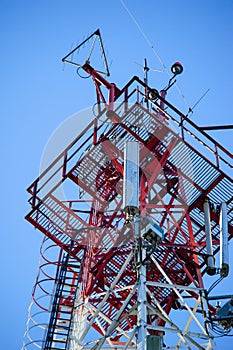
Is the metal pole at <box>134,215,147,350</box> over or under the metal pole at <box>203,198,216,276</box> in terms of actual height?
under

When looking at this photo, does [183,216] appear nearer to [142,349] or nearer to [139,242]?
[139,242]

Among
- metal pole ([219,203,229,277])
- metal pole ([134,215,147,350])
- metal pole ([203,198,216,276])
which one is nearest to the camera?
metal pole ([134,215,147,350])

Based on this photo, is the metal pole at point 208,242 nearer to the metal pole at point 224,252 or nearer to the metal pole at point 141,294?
the metal pole at point 224,252

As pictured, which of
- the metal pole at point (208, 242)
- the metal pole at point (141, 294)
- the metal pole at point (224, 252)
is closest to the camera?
the metal pole at point (141, 294)

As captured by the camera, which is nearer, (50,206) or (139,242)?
(139,242)

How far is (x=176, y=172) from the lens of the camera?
64.5ft

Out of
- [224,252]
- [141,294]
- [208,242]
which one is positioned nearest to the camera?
[141,294]

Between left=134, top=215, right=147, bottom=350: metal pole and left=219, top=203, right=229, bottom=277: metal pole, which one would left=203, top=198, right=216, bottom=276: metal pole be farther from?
left=134, top=215, right=147, bottom=350: metal pole

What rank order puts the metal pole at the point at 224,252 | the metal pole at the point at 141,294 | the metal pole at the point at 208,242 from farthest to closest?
the metal pole at the point at 208,242 < the metal pole at the point at 224,252 < the metal pole at the point at 141,294

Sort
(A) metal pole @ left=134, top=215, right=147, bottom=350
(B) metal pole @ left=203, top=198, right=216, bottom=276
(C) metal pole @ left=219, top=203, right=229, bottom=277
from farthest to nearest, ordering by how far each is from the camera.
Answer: (B) metal pole @ left=203, top=198, right=216, bottom=276, (C) metal pole @ left=219, top=203, right=229, bottom=277, (A) metal pole @ left=134, top=215, right=147, bottom=350

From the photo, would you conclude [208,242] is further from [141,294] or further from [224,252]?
[141,294]

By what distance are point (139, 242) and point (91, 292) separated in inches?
129

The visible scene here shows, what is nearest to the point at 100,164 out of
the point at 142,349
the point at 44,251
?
the point at 44,251

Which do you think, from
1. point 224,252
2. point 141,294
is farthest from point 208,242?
point 141,294
